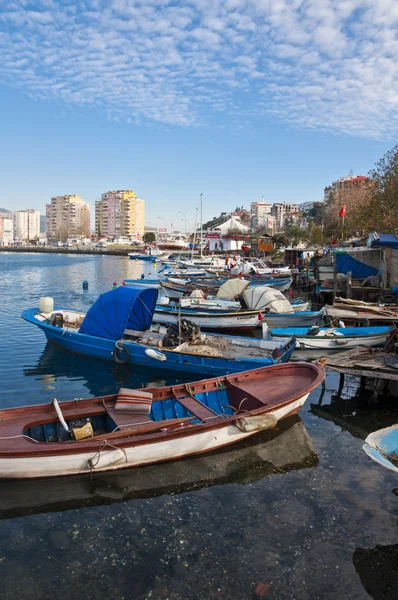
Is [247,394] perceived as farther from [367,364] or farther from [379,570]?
[379,570]

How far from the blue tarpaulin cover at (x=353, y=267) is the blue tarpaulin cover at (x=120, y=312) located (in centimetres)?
1711

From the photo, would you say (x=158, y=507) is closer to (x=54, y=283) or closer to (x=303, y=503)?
(x=303, y=503)

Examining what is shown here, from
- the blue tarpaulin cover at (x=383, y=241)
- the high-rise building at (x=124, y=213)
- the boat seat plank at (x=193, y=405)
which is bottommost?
the boat seat plank at (x=193, y=405)

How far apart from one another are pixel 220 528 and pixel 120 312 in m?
9.42

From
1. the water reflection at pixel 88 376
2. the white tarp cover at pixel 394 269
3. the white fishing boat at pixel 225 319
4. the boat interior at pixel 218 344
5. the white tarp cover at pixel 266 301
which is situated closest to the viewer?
the water reflection at pixel 88 376

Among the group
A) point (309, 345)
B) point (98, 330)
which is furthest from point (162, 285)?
point (309, 345)

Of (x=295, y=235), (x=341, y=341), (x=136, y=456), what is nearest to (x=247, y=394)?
(x=136, y=456)

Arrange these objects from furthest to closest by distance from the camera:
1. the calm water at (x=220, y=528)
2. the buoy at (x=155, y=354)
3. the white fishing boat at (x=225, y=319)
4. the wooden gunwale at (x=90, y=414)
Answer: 1. the white fishing boat at (x=225, y=319)
2. the buoy at (x=155, y=354)
3. the wooden gunwale at (x=90, y=414)
4. the calm water at (x=220, y=528)

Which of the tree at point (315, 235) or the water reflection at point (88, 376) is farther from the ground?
the tree at point (315, 235)

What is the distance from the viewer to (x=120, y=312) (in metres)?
15.0

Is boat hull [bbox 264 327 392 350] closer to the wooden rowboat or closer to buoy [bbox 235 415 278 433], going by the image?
the wooden rowboat

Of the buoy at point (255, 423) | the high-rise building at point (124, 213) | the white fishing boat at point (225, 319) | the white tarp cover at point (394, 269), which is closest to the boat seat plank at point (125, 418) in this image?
the buoy at point (255, 423)

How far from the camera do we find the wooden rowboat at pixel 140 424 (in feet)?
24.8

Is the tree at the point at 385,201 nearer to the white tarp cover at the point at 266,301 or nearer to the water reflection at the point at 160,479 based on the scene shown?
the white tarp cover at the point at 266,301
